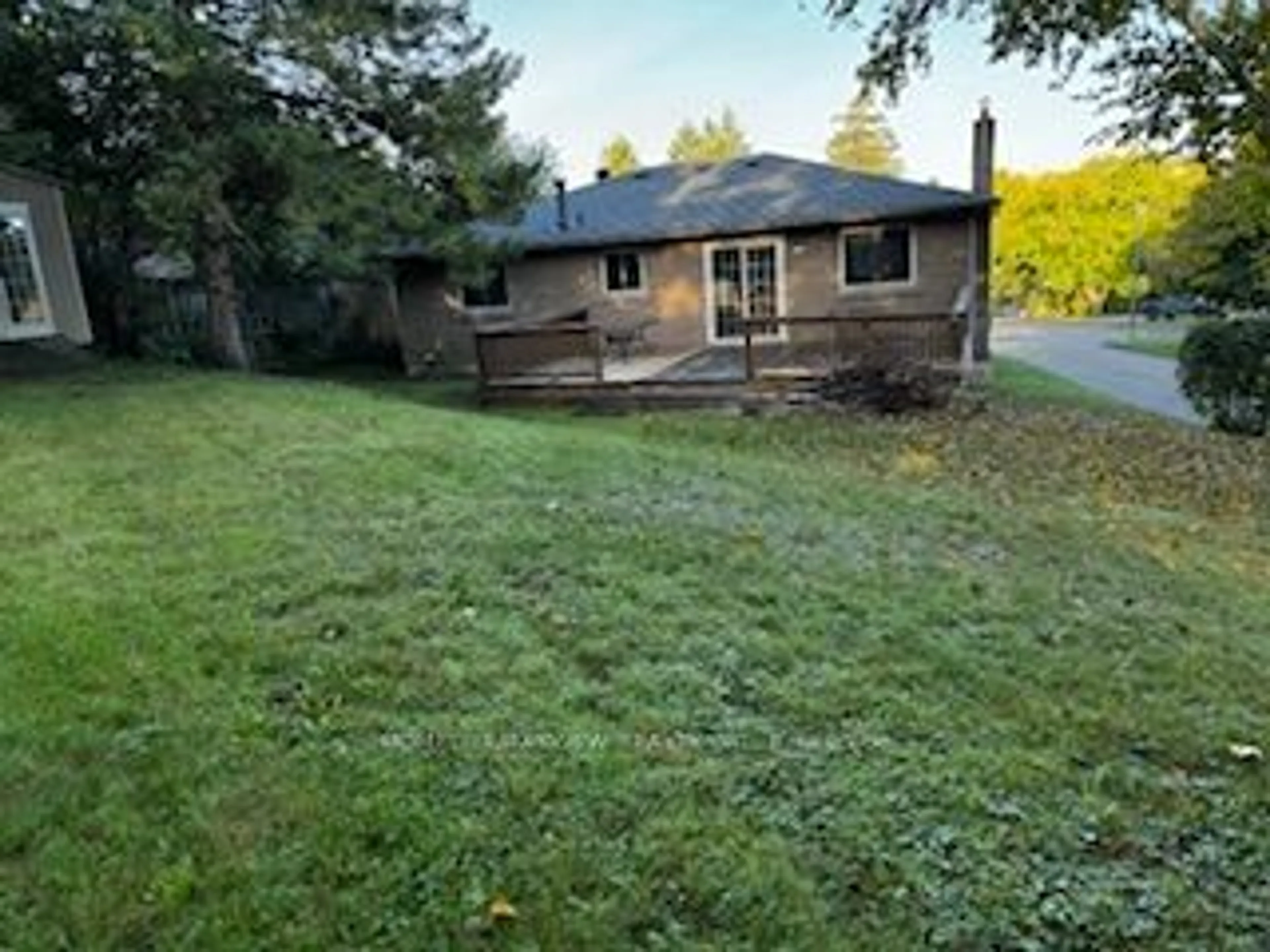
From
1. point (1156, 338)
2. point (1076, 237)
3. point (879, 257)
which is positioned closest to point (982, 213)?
point (879, 257)

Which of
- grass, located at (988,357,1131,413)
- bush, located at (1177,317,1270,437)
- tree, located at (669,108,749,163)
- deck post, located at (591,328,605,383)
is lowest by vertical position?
grass, located at (988,357,1131,413)

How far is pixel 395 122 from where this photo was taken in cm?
1409

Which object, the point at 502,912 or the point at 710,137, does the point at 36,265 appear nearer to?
the point at 502,912

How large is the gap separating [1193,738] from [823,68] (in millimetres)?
15146

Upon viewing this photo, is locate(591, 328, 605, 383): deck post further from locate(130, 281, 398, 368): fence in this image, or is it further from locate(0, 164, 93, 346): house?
locate(0, 164, 93, 346): house

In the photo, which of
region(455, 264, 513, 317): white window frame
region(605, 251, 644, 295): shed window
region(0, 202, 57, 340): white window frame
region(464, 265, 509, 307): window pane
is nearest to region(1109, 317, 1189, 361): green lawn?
region(605, 251, 644, 295): shed window

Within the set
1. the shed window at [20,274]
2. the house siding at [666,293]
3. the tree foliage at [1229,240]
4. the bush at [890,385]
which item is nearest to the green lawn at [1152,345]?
the tree foliage at [1229,240]

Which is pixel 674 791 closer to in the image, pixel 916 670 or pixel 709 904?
pixel 709 904

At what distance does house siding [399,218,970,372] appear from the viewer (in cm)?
1752

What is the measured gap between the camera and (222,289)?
15203 millimetres

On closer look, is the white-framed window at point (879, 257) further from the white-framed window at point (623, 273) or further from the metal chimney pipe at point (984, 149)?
the white-framed window at point (623, 273)

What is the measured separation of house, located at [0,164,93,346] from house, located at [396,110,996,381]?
18.1 feet

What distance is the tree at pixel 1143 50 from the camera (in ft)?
34.0

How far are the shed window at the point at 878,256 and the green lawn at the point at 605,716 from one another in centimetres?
1076
